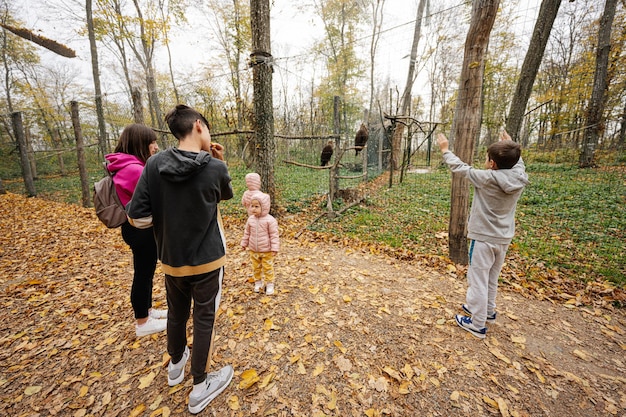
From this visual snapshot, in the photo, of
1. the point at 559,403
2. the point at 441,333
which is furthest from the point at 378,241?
the point at 559,403

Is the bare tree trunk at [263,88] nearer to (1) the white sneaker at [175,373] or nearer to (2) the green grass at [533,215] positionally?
(2) the green grass at [533,215]

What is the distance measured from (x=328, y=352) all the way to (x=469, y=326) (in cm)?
152

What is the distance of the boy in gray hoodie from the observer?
212cm

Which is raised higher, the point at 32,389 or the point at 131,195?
the point at 131,195

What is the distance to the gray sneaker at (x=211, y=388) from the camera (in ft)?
5.56

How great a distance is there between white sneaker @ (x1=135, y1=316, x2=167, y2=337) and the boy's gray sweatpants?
10.7ft

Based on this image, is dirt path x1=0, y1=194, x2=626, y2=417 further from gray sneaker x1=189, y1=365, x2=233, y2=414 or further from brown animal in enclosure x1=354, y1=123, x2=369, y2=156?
brown animal in enclosure x1=354, y1=123, x2=369, y2=156

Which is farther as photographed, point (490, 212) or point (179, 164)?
point (490, 212)

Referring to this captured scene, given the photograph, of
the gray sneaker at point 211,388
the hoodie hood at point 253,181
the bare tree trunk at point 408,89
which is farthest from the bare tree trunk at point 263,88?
the bare tree trunk at point 408,89

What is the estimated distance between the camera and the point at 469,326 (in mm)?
2473

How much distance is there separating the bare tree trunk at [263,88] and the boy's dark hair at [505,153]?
4387 millimetres

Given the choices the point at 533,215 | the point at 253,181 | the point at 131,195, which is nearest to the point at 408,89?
the point at 533,215

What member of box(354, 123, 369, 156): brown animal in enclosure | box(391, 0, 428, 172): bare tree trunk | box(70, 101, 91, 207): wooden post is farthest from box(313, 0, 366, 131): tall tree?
box(70, 101, 91, 207): wooden post

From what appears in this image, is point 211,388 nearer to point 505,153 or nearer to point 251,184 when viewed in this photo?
point 251,184
